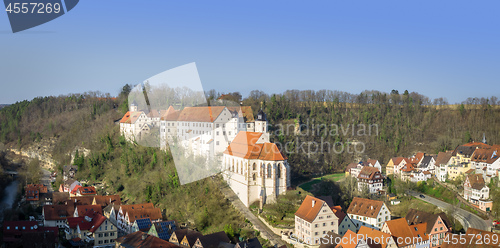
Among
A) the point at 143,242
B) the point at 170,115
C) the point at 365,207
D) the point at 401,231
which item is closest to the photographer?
the point at 143,242

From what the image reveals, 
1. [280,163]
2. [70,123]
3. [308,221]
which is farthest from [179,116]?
[70,123]

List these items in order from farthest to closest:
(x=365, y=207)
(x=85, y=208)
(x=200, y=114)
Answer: (x=200, y=114), (x=85, y=208), (x=365, y=207)

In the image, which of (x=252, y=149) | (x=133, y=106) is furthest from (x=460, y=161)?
(x=133, y=106)

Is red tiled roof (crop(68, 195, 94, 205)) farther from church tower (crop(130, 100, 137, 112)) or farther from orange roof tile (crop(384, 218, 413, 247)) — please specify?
orange roof tile (crop(384, 218, 413, 247))

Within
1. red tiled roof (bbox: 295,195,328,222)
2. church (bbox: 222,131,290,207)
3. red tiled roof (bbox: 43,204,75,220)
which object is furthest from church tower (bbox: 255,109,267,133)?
red tiled roof (bbox: 43,204,75,220)

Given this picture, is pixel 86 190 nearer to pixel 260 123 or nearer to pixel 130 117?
pixel 130 117

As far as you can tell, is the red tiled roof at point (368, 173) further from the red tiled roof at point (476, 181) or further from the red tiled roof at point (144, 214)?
the red tiled roof at point (144, 214)

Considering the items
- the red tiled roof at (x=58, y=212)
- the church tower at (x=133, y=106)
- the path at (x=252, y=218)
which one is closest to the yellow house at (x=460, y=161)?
the path at (x=252, y=218)
